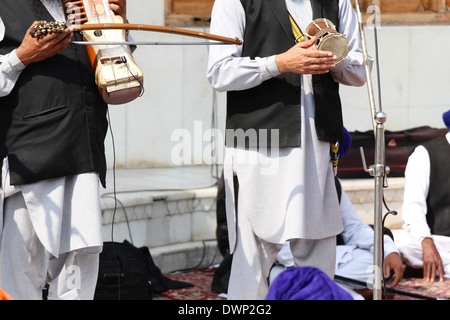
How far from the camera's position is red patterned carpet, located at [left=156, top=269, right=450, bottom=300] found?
4723 millimetres

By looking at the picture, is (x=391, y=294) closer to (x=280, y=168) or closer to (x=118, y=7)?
(x=280, y=168)

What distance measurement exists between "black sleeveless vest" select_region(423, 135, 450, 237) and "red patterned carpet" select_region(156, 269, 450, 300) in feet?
1.31

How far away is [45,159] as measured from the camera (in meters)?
2.86

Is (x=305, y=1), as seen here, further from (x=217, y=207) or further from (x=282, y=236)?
(x=217, y=207)

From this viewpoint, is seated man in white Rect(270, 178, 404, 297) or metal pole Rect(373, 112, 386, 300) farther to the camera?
seated man in white Rect(270, 178, 404, 297)

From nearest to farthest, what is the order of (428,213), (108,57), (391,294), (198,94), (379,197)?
(379,197), (108,57), (391,294), (428,213), (198,94)

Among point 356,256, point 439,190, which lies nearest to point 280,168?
point 356,256

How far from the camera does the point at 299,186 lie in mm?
3221

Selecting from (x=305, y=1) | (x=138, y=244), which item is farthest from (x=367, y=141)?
(x=305, y=1)

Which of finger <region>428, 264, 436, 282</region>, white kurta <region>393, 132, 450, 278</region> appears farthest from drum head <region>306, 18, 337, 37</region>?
finger <region>428, 264, 436, 282</region>

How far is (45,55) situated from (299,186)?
118cm

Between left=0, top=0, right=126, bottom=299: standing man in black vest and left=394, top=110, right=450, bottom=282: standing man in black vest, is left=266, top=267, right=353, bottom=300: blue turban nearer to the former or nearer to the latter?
left=0, top=0, right=126, bottom=299: standing man in black vest

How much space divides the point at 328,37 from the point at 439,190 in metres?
2.49

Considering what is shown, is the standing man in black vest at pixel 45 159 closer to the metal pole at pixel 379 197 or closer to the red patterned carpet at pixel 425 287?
the metal pole at pixel 379 197
